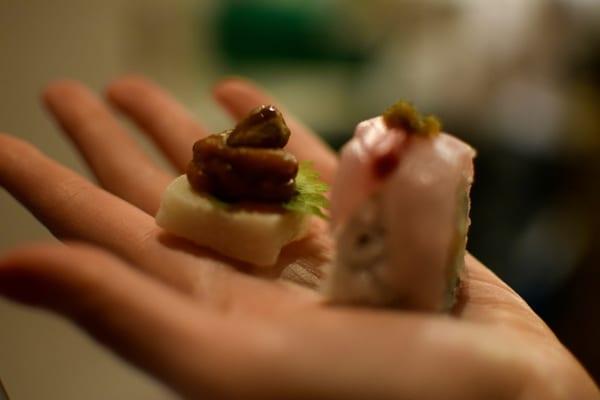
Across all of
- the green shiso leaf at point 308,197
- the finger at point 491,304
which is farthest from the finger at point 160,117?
the finger at point 491,304

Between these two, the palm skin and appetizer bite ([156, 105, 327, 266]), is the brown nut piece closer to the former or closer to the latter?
appetizer bite ([156, 105, 327, 266])

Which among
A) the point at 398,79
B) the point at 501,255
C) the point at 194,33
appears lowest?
the point at 501,255

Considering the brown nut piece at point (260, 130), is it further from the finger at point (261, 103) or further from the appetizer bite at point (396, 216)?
the finger at point (261, 103)

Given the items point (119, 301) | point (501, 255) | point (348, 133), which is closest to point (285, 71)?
point (348, 133)

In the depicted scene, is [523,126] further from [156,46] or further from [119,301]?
[119,301]

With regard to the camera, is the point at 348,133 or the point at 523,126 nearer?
the point at 523,126

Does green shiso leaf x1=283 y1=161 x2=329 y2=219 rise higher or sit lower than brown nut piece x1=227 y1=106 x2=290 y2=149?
lower

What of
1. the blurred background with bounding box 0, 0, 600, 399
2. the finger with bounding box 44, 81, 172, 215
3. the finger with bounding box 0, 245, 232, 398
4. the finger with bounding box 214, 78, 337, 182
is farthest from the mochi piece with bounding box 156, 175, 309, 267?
the blurred background with bounding box 0, 0, 600, 399
